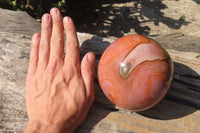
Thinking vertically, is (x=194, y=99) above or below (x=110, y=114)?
above

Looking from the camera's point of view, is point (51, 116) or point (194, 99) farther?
point (194, 99)

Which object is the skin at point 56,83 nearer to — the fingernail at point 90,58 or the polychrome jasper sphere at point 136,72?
the fingernail at point 90,58

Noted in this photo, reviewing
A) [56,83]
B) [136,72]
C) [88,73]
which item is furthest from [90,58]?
[136,72]

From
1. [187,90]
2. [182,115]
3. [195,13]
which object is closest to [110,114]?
[182,115]

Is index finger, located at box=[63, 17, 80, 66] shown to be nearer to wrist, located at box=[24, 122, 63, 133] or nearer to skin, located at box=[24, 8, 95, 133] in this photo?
skin, located at box=[24, 8, 95, 133]

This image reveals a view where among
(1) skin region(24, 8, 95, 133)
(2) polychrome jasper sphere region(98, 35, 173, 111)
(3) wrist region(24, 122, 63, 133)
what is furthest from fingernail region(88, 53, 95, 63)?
(3) wrist region(24, 122, 63, 133)

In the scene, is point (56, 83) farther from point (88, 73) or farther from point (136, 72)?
point (136, 72)

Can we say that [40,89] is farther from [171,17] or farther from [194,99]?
[171,17]
